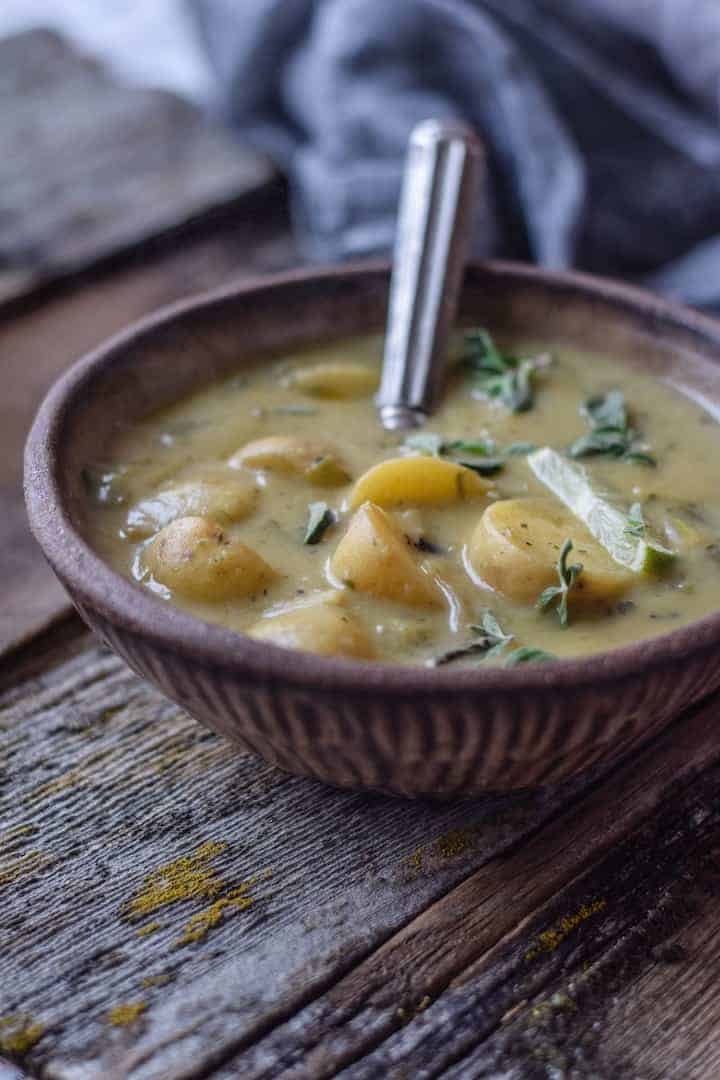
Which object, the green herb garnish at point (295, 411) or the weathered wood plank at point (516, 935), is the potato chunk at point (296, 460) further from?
the weathered wood plank at point (516, 935)

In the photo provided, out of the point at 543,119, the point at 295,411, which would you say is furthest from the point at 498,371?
the point at 543,119

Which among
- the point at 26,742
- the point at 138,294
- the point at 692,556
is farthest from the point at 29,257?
the point at 692,556

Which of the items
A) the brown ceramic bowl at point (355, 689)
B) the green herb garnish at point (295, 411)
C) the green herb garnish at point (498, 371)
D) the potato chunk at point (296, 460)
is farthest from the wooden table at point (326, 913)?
the green herb garnish at point (498, 371)

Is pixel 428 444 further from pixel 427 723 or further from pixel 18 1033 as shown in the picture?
pixel 18 1033

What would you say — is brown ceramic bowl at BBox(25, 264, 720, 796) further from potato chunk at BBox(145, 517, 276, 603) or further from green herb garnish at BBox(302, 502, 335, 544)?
green herb garnish at BBox(302, 502, 335, 544)

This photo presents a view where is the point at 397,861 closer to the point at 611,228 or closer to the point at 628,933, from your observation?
the point at 628,933

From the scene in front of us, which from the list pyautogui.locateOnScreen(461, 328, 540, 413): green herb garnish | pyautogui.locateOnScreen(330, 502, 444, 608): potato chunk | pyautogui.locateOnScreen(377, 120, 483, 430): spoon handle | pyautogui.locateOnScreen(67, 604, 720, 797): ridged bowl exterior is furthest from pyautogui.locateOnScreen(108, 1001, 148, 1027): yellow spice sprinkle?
pyautogui.locateOnScreen(461, 328, 540, 413): green herb garnish
